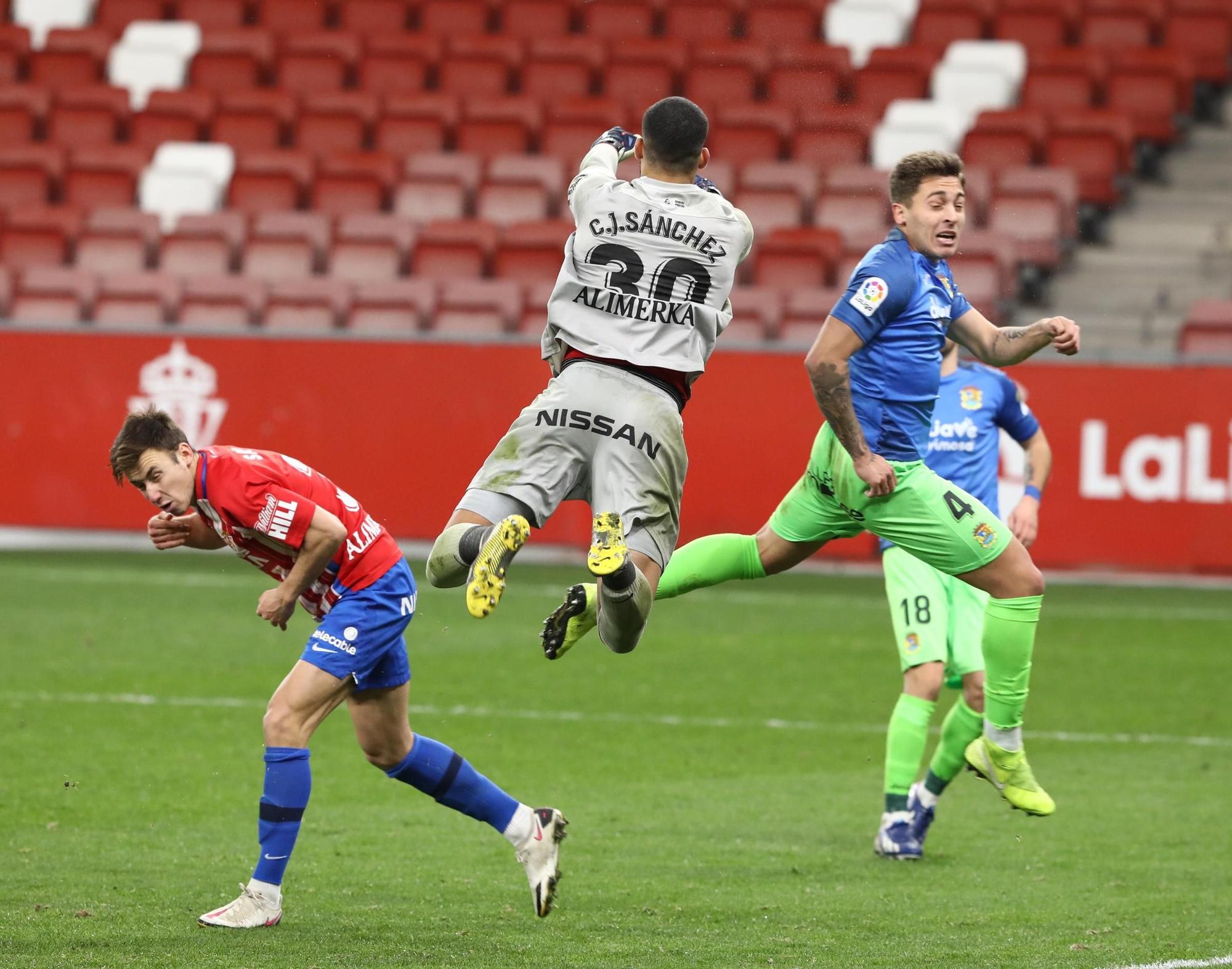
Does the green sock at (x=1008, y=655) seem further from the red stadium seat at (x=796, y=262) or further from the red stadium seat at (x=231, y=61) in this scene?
the red stadium seat at (x=231, y=61)

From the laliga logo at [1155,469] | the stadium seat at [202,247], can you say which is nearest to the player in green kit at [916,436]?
the laliga logo at [1155,469]

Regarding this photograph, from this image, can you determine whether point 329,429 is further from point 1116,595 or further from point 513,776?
point 513,776

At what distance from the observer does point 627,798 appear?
32.3ft

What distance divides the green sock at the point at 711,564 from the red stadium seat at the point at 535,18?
57.3 feet

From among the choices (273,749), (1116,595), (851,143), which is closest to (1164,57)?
(851,143)

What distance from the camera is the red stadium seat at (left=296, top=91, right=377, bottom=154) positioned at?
76.0ft

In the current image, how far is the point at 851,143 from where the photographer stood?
73.0 ft

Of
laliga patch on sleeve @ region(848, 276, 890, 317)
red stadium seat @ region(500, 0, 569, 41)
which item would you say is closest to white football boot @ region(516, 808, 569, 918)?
laliga patch on sleeve @ region(848, 276, 890, 317)

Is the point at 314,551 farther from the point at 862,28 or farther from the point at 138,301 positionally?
the point at 862,28

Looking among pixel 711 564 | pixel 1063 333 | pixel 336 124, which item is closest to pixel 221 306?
pixel 336 124

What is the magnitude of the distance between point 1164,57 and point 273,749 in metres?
18.2

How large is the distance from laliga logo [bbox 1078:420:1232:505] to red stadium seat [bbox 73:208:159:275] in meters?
10.4

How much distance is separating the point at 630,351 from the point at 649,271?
0.28 m

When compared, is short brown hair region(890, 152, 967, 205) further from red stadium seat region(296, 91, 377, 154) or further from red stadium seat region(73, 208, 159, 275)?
red stadium seat region(296, 91, 377, 154)
